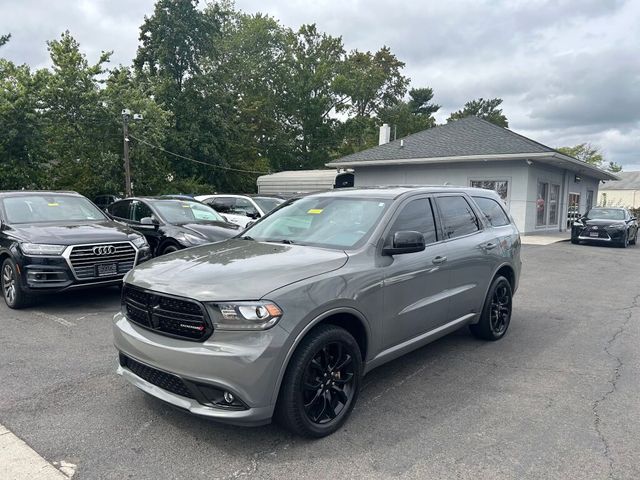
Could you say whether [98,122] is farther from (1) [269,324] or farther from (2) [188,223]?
(1) [269,324]

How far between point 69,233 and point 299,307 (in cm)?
485

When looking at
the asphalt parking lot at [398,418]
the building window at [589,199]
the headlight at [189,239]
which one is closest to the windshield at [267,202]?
the headlight at [189,239]

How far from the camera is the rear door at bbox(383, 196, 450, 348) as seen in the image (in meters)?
3.63

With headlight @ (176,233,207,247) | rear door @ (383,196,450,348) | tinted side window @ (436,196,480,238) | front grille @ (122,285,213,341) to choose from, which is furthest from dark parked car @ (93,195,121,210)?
rear door @ (383,196,450,348)

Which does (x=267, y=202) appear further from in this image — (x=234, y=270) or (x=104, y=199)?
(x=234, y=270)

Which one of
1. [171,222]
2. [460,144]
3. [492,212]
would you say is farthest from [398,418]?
[460,144]

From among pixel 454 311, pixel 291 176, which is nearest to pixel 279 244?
pixel 454 311

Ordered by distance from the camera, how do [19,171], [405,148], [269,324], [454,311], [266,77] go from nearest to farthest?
[269,324] < [454,311] < [19,171] < [405,148] < [266,77]

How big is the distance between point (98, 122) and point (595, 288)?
22.7 m

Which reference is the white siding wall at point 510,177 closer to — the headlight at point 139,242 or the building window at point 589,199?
the building window at point 589,199

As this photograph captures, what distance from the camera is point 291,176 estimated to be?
26.2m

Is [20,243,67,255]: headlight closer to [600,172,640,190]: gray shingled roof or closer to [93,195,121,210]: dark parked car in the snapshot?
[93,195,121,210]: dark parked car

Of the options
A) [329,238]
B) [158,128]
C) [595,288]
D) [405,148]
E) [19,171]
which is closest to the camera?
[329,238]

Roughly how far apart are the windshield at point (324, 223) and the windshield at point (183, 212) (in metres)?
4.94
